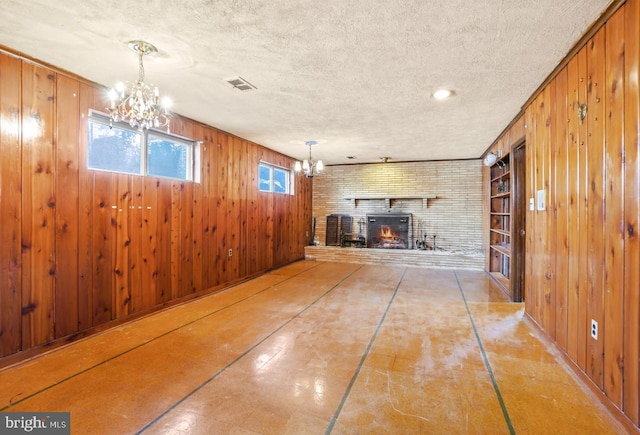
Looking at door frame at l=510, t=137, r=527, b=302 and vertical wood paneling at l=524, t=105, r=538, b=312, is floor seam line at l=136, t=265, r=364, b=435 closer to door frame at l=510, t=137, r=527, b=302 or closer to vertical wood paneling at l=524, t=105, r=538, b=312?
vertical wood paneling at l=524, t=105, r=538, b=312

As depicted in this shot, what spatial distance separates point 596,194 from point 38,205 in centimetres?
413

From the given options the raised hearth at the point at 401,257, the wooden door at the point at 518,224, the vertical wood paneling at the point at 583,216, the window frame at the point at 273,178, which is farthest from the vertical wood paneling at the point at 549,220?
the window frame at the point at 273,178

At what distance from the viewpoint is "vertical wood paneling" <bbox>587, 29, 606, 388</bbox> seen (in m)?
1.94

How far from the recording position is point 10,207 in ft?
7.80

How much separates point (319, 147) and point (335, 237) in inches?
114

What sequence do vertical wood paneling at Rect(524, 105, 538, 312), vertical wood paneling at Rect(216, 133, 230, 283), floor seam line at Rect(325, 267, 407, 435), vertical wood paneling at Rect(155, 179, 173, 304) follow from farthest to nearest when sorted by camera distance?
vertical wood paneling at Rect(216, 133, 230, 283) < vertical wood paneling at Rect(155, 179, 173, 304) < vertical wood paneling at Rect(524, 105, 538, 312) < floor seam line at Rect(325, 267, 407, 435)

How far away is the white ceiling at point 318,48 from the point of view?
6.06 ft

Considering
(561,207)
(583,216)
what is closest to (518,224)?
(561,207)

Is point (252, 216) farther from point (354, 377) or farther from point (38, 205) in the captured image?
point (354, 377)

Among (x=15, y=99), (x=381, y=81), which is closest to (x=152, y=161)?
(x=15, y=99)

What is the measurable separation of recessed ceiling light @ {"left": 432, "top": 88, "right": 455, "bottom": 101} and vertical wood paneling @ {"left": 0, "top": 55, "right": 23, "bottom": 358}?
3.61 meters

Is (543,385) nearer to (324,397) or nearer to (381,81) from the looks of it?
(324,397)

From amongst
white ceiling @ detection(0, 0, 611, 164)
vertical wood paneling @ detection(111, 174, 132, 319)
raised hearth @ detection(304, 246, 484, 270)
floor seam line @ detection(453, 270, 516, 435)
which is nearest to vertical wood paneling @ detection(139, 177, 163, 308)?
vertical wood paneling @ detection(111, 174, 132, 319)

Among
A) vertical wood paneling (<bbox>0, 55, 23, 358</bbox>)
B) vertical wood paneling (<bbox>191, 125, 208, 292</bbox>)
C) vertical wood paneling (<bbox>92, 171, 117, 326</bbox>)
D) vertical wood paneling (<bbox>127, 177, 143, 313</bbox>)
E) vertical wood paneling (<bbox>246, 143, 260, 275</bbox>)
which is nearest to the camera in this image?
vertical wood paneling (<bbox>0, 55, 23, 358</bbox>)
